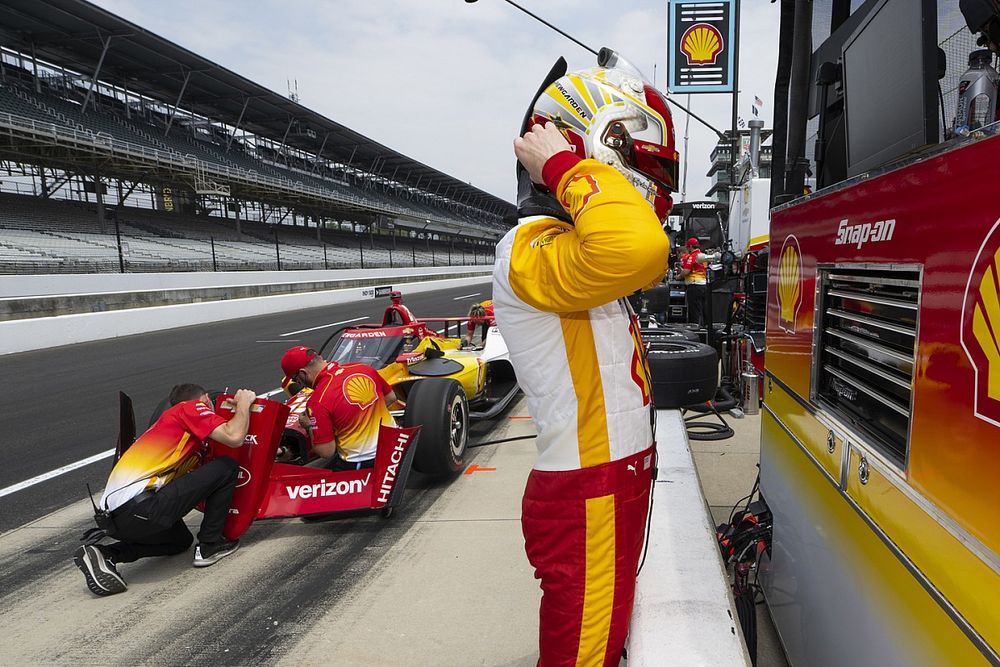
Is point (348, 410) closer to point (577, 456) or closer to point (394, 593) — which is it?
point (394, 593)

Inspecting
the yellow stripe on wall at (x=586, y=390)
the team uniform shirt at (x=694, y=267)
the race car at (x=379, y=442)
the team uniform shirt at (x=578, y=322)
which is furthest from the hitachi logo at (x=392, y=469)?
the team uniform shirt at (x=694, y=267)

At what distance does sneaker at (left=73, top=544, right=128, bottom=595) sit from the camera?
2.90 meters

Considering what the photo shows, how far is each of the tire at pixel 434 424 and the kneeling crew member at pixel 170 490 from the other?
1.15m

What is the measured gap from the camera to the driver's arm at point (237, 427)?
322 cm

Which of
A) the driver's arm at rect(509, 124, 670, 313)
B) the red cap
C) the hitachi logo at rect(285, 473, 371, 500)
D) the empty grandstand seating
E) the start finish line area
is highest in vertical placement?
the empty grandstand seating

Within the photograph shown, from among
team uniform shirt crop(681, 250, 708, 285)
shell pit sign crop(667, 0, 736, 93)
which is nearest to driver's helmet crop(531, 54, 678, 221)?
team uniform shirt crop(681, 250, 708, 285)

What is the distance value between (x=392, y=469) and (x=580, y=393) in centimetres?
243

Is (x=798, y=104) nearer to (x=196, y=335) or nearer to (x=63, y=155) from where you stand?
(x=196, y=335)

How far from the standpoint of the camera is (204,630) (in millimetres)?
2637

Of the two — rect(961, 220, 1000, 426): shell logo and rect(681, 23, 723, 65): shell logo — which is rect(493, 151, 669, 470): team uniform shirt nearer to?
rect(961, 220, 1000, 426): shell logo

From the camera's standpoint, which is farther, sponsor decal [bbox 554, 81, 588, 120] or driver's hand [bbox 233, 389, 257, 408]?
driver's hand [bbox 233, 389, 257, 408]

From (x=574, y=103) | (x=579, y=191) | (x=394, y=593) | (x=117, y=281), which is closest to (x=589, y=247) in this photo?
(x=579, y=191)

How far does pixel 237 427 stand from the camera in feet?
10.7

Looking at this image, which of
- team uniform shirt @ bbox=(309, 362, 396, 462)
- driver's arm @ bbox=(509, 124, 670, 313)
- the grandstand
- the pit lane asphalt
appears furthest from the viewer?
→ the grandstand
